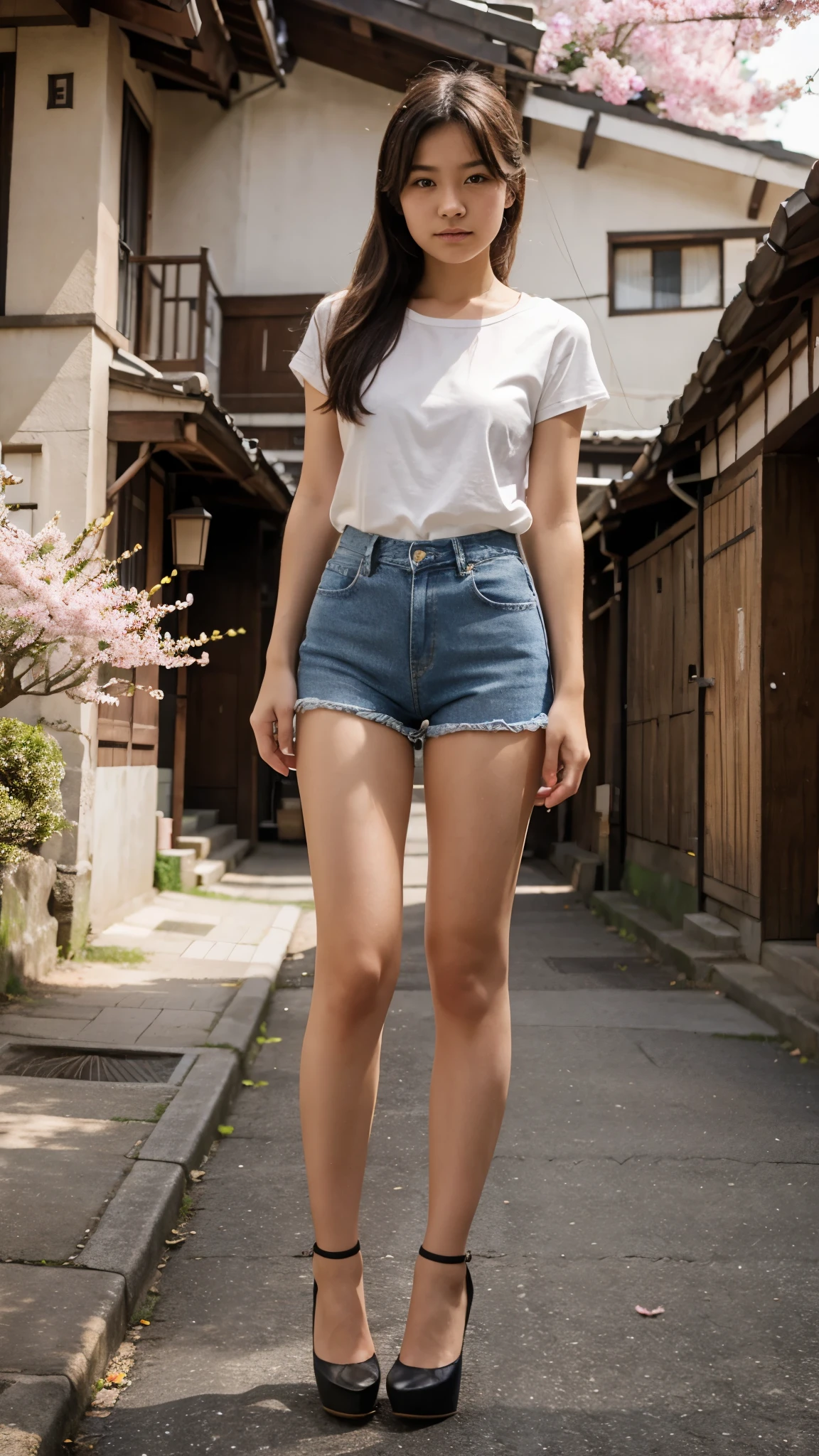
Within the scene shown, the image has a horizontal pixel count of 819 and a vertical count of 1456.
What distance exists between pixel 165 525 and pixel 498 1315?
880cm

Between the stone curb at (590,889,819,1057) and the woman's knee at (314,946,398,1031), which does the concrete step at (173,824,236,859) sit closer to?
the stone curb at (590,889,819,1057)

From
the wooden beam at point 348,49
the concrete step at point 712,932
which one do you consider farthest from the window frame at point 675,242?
the concrete step at point 712,932

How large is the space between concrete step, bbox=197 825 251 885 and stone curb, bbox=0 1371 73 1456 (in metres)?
8.66

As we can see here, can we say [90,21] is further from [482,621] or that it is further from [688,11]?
[482,621]

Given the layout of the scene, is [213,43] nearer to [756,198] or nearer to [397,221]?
[756,198]

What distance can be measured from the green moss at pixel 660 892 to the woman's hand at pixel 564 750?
20.3ft

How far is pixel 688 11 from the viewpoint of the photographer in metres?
8.24

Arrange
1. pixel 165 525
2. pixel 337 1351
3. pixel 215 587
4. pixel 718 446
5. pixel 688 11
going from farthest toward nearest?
pixel 215 587 < pixel 165 525 < pixel 688 11 < pixel 718 446 < pixel 337 1351

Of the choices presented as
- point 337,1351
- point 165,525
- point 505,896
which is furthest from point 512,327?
point 165,525

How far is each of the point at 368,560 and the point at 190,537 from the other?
8.04 metres

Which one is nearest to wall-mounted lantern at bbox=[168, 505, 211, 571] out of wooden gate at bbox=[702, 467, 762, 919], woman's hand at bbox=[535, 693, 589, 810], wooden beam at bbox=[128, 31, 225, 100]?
wooden beam at bbox=[128, 31, 225, 100]

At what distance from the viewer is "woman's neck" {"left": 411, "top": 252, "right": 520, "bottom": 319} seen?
2209 millimetres

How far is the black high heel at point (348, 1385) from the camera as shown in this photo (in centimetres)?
202

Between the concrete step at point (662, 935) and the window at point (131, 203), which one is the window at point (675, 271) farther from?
the concrete step at point (662, 935)
